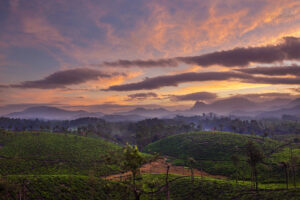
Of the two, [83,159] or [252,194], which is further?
[83,159]

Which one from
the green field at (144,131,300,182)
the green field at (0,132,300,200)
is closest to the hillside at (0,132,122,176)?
the green field at (0,132,300,200)

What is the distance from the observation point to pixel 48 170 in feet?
354

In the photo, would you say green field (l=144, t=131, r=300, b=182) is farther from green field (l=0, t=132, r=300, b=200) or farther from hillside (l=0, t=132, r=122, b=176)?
hillside (l=0, t=132, r=122, b=176)

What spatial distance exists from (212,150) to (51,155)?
126062 millimetres

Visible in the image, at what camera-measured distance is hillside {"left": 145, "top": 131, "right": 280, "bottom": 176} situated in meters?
126

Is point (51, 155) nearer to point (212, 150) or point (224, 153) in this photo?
→ point (212, 150)

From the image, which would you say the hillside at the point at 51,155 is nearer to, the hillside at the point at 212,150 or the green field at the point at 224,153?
the hillside at the point at 212,150

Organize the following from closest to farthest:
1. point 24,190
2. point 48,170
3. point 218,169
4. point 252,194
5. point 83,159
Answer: point 24,190
point 252,194
point 48,170
point 218,169
point 83,159

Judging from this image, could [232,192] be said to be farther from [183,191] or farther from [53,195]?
[53,195]

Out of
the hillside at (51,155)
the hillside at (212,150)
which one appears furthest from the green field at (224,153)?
the hillside at (51,155)

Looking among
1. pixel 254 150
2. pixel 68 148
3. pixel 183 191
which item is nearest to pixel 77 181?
pixel 183 191

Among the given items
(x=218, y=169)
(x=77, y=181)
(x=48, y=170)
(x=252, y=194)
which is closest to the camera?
(x=252, y=194)

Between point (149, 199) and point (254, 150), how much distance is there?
43.9 metres

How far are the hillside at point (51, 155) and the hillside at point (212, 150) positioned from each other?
41.0 meters
